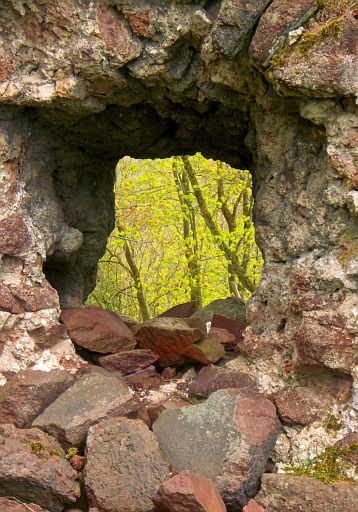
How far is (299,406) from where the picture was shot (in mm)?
3873

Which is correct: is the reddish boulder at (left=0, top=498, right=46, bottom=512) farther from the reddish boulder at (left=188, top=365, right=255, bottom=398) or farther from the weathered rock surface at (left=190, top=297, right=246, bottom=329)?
the weathered rock surface at (left=190, top=297, right=246, bottom=329)

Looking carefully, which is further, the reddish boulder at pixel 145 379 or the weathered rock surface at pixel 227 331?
the weathered rock surface at pixel 227 331

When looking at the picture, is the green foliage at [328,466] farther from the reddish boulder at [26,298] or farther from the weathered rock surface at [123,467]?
the reddish boulder at [26,298]

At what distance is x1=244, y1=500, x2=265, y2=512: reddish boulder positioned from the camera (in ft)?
10.5

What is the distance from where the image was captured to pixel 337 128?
3727 mm

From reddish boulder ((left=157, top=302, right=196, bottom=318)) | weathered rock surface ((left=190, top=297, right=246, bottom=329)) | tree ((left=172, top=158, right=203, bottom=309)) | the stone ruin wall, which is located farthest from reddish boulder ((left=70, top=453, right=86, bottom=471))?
tree ((left=172, top=158, right=203, bottom=309))

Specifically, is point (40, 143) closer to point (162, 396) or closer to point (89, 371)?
point (89, 371)

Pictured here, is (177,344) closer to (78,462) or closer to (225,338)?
(225,338)

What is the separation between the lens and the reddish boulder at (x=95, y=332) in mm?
4891

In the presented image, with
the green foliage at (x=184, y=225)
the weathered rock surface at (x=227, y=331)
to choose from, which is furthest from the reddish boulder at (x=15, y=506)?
the green foliage at (x=184, y=225)

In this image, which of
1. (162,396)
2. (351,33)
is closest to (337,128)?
(351,33)

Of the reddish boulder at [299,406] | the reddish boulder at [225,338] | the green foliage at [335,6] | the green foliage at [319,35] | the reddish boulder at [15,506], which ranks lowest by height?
the reddish boulder at [15,506]

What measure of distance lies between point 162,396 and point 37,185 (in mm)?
1892

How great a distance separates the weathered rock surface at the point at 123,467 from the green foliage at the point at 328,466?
2.59ft
